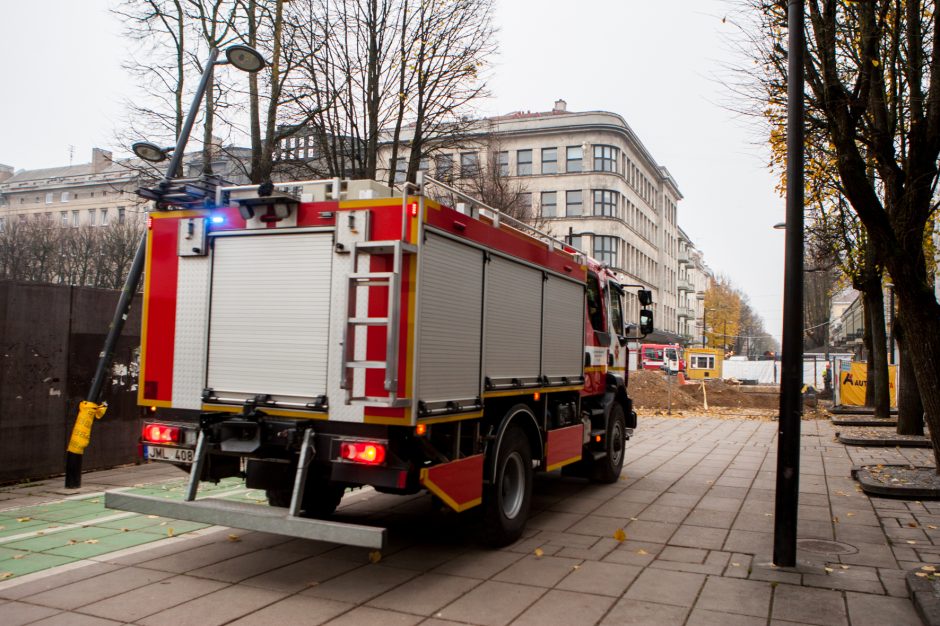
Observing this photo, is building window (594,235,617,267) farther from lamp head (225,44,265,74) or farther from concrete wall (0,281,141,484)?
lamp head (225,44,265,74)

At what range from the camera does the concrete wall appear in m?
8.84

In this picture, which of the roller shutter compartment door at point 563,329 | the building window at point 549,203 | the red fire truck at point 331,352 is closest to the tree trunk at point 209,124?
the roller shutter compartment door at point 563,329

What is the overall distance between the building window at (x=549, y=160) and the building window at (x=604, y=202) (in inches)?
150

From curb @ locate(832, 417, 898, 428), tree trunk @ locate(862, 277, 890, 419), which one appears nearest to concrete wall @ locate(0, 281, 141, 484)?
curb @ locate(832, 417, 898, 428)

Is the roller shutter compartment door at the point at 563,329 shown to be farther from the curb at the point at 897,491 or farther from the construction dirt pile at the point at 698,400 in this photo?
the construction dirt pile at the point at 698,400

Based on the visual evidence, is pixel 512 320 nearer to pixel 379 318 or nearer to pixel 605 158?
pixel 379 318

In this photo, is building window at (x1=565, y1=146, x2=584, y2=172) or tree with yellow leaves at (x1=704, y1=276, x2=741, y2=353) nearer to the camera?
building window at (x1=565, y1=146, x2=584, y2=172)

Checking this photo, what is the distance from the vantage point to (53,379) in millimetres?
9383

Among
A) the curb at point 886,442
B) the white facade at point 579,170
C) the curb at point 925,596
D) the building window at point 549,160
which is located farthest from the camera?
the building window at point 549,160

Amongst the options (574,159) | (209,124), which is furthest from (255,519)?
(574,159)

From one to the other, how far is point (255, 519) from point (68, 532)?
2898 mm

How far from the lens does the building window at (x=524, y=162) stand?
59.5m

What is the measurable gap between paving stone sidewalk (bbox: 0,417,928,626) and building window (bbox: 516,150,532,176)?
171ft

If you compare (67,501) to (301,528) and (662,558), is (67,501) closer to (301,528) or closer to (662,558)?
(301,528)
